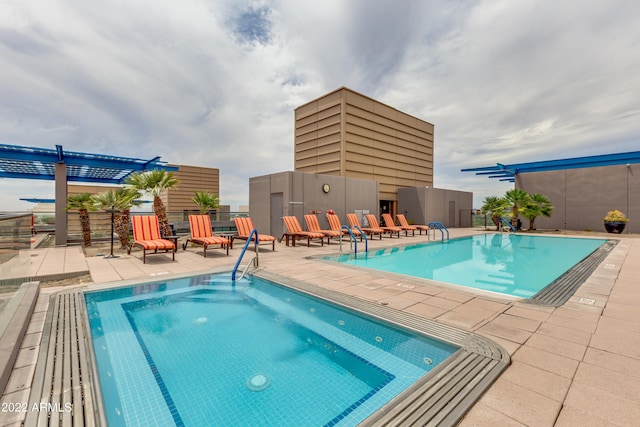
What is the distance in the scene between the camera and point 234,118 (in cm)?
1360

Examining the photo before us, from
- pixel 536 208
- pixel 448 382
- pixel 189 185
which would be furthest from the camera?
pixel 189 185

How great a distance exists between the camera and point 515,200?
17844 millimetres

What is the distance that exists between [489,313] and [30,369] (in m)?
4.63

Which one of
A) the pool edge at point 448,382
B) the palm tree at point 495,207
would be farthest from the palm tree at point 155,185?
the palm tree at point 495,207

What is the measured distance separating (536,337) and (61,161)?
14.9 meters

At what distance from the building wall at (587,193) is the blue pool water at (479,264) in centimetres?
1237

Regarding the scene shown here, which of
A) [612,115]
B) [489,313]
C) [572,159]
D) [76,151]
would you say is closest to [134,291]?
[489,313]

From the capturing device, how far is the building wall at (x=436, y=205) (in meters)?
19.9

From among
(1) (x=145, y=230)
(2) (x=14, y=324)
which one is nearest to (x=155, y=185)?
(1) (x=145, y=230)

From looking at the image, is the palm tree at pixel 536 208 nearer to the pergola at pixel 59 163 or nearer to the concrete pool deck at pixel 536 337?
the concrete pool deck at pixel 536 337

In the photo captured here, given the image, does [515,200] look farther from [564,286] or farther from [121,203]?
[121,203]

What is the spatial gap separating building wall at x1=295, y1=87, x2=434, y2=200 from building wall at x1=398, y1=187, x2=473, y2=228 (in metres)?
2.57

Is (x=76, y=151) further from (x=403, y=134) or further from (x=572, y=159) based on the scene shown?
(x=572, y=159)

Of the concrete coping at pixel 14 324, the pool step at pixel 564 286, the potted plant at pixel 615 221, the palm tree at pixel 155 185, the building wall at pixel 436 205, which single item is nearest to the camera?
the concrete coping at pixel 14 324
